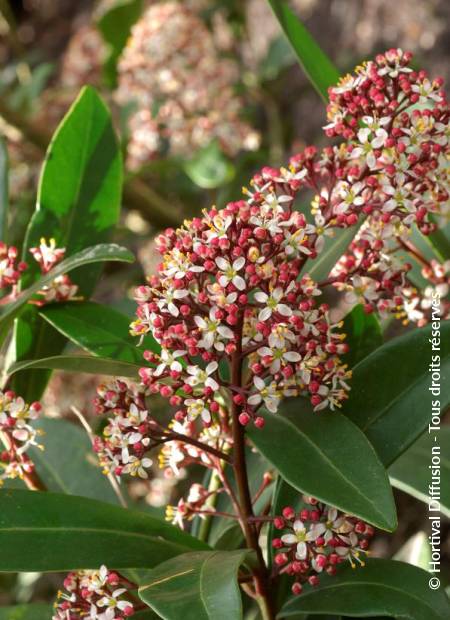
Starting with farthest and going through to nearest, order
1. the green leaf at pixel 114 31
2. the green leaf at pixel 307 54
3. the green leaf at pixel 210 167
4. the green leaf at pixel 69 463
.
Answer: the green leaf at pixel 114 31 < the green leaf at pixel 210 167 < the green leaf at pixel 69 463 < the green leaf at pixel 307 54

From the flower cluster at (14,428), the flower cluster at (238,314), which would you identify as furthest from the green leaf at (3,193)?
the flower cluster at (238,314)

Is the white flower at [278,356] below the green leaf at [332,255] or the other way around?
below

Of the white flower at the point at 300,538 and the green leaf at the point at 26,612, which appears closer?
the white flower at the point at 300,538

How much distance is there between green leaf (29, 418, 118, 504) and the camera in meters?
1.38

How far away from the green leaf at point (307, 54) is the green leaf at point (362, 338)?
0.32 meters

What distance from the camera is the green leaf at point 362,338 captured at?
1.10 meters

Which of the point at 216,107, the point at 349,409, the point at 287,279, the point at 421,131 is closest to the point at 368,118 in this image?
the point at 421,131

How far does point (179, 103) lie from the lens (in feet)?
7.82

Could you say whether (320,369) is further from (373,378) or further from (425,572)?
(425,572)

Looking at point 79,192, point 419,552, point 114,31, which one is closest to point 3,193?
point 79,192

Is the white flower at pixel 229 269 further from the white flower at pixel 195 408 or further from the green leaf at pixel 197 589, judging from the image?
the green leaf at pixel 197 589

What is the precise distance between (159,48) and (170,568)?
1732mm

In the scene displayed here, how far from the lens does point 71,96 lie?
2812 millimetres

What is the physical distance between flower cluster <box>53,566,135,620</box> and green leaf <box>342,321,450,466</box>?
0.32 meters
